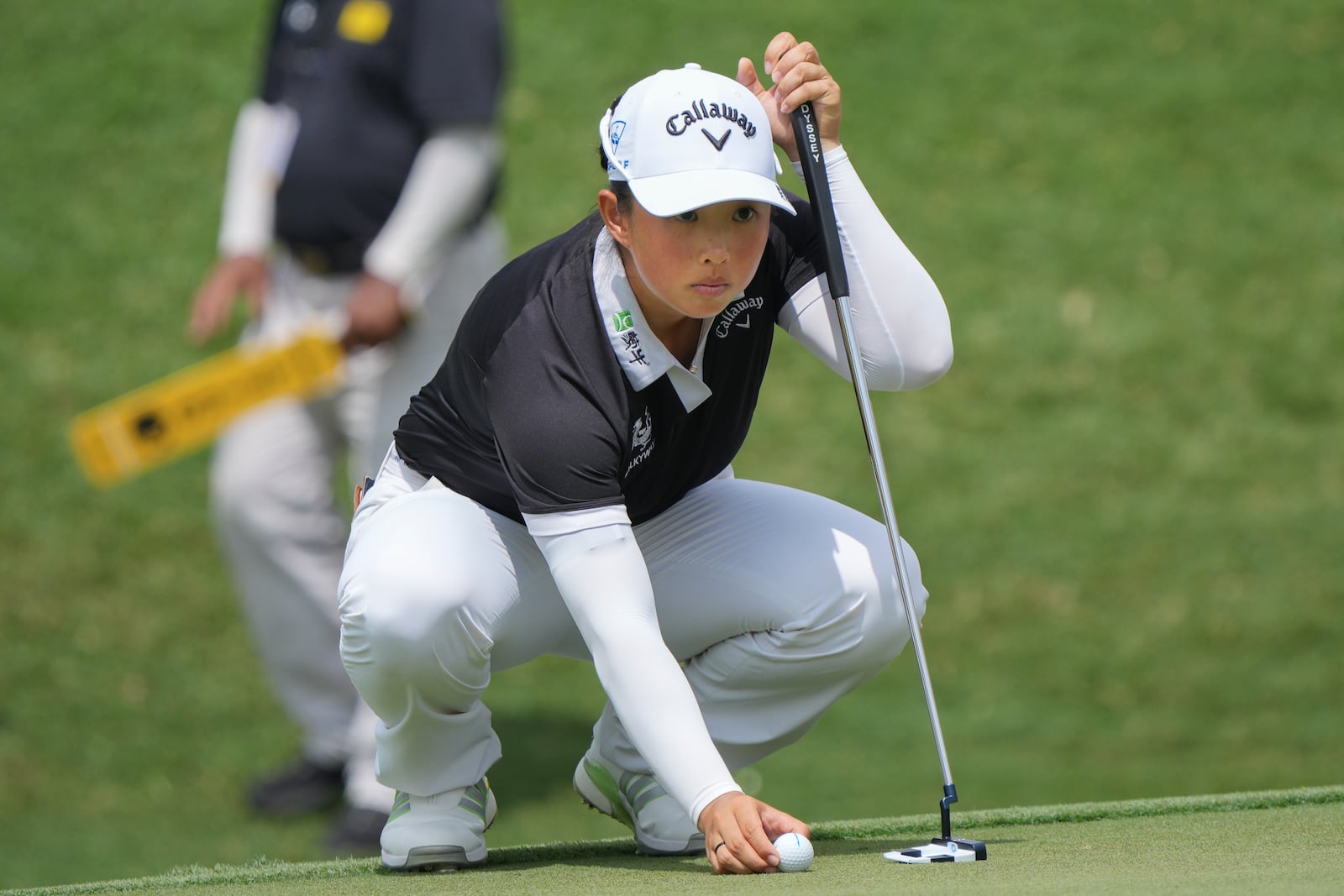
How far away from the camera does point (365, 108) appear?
4.71 m

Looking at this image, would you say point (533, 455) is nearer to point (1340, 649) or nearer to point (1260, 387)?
point (1340, 649)

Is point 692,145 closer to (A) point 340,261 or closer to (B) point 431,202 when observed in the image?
(B) point 431,202

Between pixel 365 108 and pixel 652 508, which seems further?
pixel 365 108

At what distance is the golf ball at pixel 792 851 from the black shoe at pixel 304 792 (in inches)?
112

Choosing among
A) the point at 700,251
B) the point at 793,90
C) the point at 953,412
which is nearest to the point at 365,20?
the point at 793,90

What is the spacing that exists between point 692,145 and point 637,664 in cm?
77

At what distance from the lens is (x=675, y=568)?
313 centimetres

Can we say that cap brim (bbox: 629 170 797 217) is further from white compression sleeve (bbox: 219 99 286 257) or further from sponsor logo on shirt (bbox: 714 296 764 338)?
white compression sleeve (bbox: 219 99 286 257)

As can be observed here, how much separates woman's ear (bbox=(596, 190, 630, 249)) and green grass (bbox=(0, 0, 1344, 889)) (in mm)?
2207

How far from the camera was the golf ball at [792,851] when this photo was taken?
264cm

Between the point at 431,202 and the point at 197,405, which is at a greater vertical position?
the point at 431,202

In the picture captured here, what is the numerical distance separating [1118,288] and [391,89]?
3.82 metres

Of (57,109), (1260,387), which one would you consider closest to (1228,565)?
(1260,387)

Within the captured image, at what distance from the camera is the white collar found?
2.78 meters
